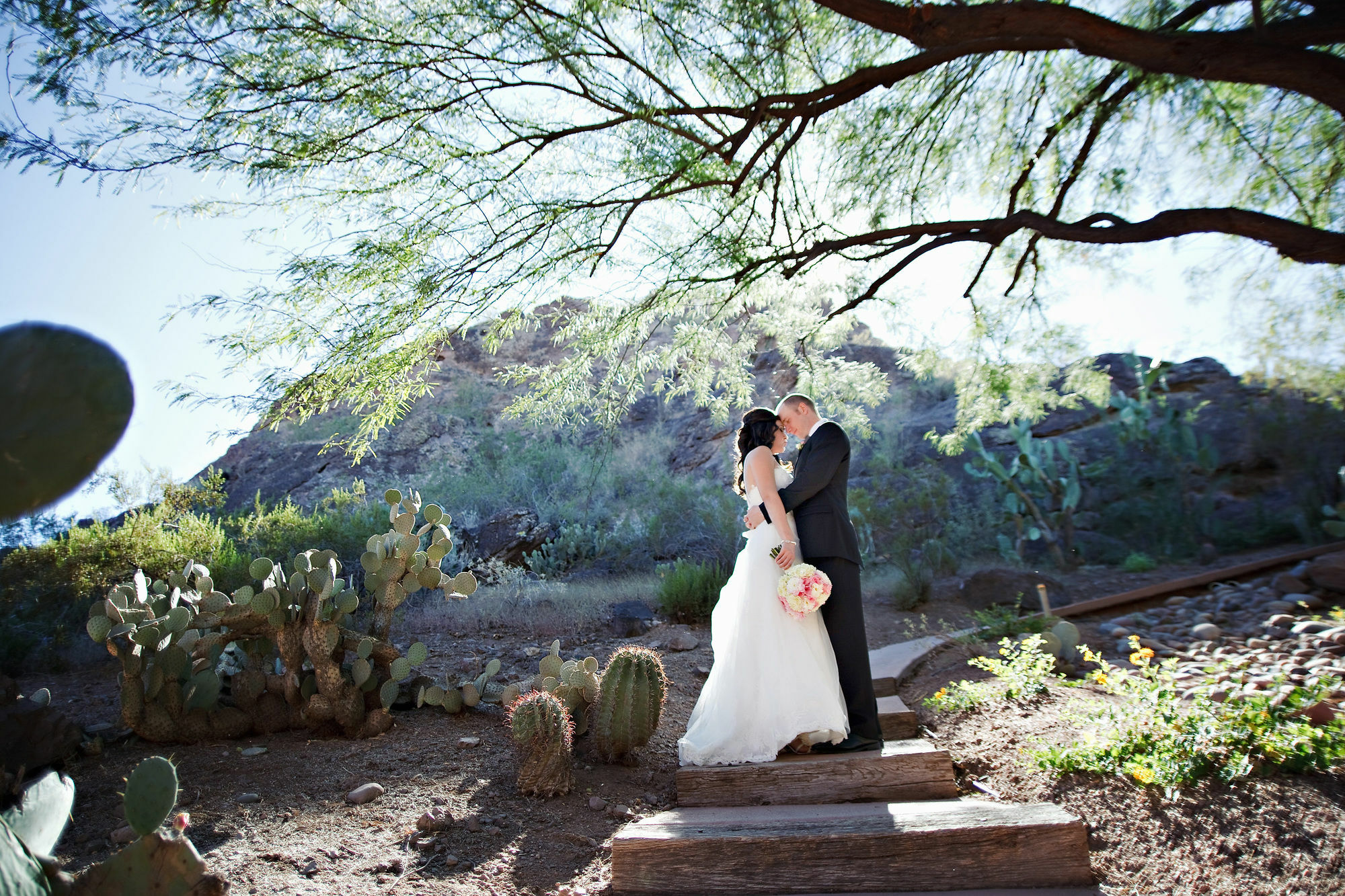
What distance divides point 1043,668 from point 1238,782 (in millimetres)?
1807

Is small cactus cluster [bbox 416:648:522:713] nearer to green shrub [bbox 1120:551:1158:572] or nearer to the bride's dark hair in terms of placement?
the bride's dark hair

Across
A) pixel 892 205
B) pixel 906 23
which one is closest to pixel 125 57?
pixel 906 23

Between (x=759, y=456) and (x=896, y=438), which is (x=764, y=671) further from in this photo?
(x=896, y=438)

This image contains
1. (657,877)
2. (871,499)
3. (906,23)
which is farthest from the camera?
(871,499)

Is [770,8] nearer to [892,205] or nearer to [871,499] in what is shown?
[892,205]

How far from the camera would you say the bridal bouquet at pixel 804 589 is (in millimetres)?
3945

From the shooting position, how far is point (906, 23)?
424 cm

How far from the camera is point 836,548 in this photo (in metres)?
4.23

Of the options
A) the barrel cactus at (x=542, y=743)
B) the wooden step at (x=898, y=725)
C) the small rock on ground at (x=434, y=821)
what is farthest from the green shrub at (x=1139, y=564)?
the small rock on ground at (x=434, y=821)

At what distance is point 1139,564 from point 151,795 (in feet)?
36.3

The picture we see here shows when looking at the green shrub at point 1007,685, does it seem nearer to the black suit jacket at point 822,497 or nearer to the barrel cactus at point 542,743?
the black suit jacket at point 822,497

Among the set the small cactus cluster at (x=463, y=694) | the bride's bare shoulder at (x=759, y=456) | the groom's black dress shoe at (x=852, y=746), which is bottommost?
the groom's black dress shoe at (x=852, y=746)

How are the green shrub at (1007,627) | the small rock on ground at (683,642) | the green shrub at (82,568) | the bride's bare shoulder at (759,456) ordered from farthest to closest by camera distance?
1. the small rock on ground at (683,642)
2. the green shrub at (82,568)
3. the green shrub at (1007,627)
4. the bride's bare shoulder at (759,456)

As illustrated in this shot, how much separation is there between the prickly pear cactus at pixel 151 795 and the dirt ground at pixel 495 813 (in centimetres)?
130
